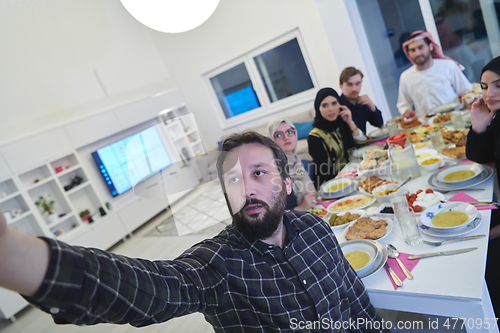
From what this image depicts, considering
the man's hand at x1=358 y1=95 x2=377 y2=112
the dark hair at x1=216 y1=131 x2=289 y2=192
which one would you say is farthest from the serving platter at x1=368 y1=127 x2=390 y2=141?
the dark hair at x1=216 y1=131 x2=289 y2=192

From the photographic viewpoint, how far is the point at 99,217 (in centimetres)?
385

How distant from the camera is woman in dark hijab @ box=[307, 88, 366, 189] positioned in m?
2.13

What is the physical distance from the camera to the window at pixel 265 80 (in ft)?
15.3

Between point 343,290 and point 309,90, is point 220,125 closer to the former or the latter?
point 309,90

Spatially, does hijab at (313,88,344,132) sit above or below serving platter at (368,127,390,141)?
above

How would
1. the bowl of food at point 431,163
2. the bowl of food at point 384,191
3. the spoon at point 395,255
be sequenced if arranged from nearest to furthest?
the spoon at point 395,255 → the bowl of food at point 384,191 → the bowl of food at point 431,163

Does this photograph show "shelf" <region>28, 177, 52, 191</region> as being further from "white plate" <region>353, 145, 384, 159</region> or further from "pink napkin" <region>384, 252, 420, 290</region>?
"pink napkin" <region>384, 252, 420, 290</region>

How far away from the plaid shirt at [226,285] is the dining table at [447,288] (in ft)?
0.25

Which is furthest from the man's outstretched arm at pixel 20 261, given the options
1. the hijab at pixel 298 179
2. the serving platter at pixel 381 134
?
the serving platter at pixel 381 134

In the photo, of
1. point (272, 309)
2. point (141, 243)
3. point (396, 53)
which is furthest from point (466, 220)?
point (396, 53)

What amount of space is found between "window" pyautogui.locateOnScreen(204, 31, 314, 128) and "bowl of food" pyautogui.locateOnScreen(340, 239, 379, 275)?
387cm

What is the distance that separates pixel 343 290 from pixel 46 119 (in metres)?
3.90

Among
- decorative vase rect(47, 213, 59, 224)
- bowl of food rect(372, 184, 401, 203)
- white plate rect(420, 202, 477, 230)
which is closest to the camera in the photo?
white plate rect(420, 202, 477, 230)

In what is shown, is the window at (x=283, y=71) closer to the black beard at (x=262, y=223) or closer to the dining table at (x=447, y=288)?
the dining table at (x=447, y=288)
